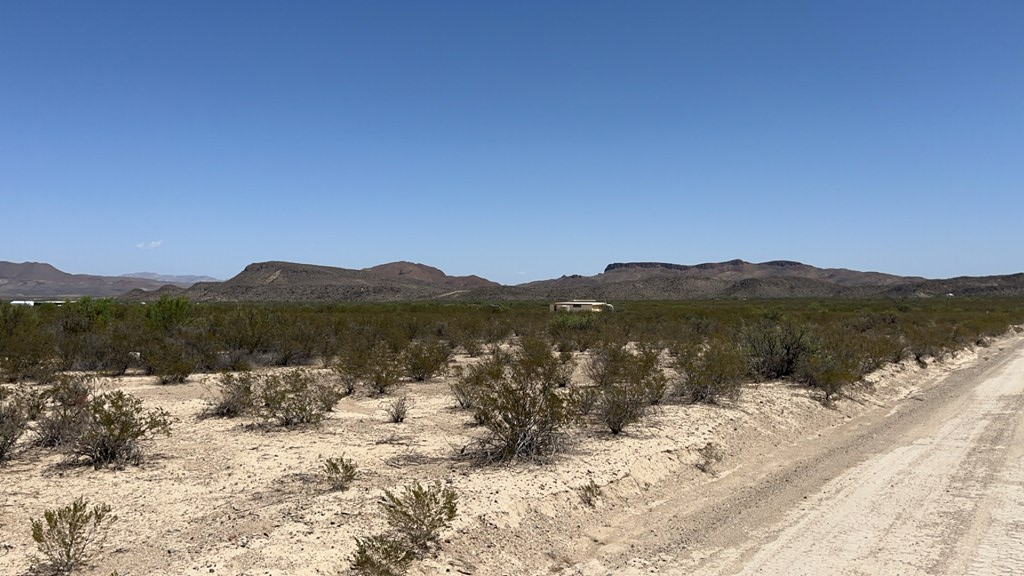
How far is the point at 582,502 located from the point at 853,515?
10.0ft

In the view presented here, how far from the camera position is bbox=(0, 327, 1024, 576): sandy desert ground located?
5.90 meters

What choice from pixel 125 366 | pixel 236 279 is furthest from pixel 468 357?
pixel 236 279

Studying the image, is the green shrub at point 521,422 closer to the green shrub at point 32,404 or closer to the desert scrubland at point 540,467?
the desert scrubland at point 540,467

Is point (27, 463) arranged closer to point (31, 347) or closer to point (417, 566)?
point (417, 566)

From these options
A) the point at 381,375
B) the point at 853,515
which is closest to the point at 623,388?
the point at 853,515

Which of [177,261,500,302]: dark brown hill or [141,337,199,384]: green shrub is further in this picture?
[177,261,500,302]: dark brown hill

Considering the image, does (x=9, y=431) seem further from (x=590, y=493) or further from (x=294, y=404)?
(x=590, y=493)

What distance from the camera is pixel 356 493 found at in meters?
7.23

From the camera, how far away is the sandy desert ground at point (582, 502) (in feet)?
19.4

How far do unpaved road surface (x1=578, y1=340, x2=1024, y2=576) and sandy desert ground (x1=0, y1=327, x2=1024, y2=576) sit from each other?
0.09 feet

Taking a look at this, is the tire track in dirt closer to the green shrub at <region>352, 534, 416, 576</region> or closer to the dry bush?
the green shrub at <region>352, 534, 416, 576</region>

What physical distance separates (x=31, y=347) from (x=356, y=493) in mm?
13788

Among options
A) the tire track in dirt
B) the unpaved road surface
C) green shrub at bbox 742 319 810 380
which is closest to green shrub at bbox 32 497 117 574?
the unpaved road surface

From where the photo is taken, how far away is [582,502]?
7.63 metres
